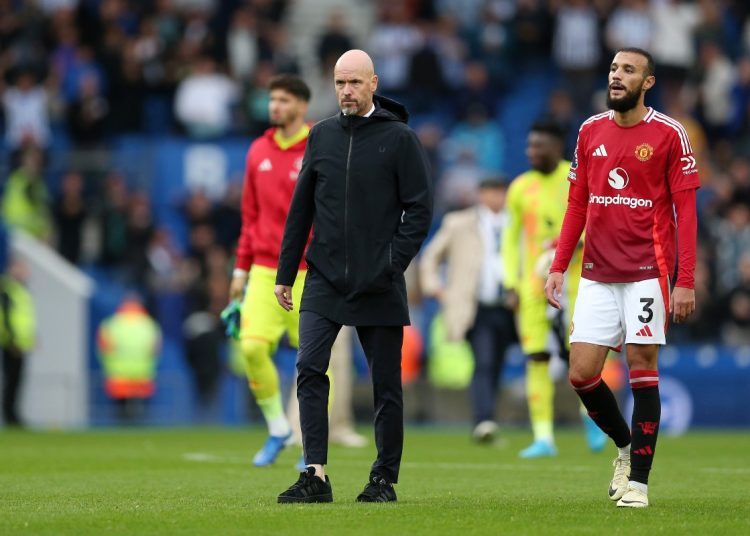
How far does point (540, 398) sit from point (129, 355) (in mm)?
10454

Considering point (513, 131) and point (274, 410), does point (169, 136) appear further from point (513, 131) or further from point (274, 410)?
→ point (274, 410)

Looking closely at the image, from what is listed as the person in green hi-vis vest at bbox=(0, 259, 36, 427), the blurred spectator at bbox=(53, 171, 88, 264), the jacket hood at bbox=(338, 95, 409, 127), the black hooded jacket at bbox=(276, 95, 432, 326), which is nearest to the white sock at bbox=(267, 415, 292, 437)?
the black hooded jacket at bbox=(276, 95, 432, 326)

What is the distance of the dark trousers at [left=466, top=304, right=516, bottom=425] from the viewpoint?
16.6 m

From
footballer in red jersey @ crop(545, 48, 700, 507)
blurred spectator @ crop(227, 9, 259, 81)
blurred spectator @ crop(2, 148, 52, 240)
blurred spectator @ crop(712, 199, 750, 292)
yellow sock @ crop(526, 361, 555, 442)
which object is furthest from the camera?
blurred spectator @ crop(227, 9, 259, 81)

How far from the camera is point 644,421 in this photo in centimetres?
899

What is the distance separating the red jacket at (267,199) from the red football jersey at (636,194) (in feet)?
11.0

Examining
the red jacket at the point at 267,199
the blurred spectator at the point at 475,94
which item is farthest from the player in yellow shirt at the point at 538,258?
the blurred spectator at the point at 475,94

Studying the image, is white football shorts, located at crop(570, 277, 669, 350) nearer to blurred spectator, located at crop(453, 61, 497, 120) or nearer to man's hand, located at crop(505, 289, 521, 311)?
man's hand, located at crop(505, 289, 521, 311)

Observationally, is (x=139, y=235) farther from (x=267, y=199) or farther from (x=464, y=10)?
(x=267, y=199)

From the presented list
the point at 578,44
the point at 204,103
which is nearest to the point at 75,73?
the point at 204,103

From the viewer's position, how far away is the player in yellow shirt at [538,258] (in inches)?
558

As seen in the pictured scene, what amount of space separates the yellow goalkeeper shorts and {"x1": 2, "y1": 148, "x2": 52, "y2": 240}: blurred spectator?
13.3 m

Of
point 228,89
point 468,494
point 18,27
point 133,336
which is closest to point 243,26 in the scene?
point 228,89

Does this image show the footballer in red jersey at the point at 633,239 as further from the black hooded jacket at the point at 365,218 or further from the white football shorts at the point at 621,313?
the black hooded jacket at the point at 365,218
